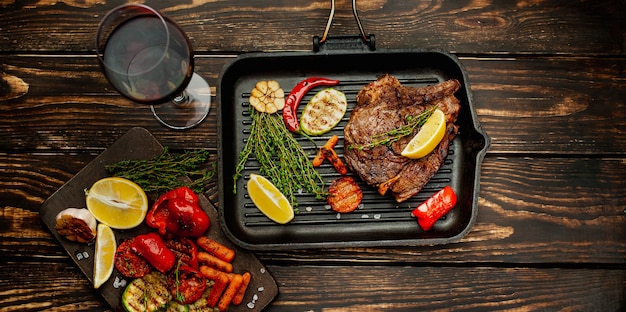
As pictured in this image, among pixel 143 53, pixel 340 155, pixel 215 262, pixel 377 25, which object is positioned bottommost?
pixel 215 262

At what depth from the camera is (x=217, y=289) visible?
2594 mm

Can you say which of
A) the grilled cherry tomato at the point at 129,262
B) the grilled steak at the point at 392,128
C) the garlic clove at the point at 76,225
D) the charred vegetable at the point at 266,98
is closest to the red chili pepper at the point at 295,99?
the charred vegetable at the point at 266,98

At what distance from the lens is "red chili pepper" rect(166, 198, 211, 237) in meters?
2.57

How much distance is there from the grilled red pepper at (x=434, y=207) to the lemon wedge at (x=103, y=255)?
63.0 inches

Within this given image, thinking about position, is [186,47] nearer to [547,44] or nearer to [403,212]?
[403,212]

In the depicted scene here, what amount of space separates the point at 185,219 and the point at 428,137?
50.8 inches

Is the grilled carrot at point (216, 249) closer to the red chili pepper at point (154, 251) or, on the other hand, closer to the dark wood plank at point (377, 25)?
the red chili pepper at point (154, 251)

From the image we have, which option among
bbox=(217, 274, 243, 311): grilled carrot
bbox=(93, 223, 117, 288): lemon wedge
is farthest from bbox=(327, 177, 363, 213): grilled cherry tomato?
bbox=(93, 223, 117, 288): lemon wedge

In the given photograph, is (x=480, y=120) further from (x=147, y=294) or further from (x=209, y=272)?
(x=147, y=294)

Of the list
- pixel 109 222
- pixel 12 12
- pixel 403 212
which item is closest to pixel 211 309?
pixel 109 222

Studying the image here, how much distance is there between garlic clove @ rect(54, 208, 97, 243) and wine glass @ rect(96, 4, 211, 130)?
801 millimetres

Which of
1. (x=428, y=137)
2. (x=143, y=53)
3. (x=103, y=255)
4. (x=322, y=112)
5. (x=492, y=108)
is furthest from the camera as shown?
(x=492, y=108)

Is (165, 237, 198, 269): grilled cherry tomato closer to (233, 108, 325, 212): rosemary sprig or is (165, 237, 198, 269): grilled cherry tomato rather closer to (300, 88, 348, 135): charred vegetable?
(233, 108, 325, 212): rosemary sprig

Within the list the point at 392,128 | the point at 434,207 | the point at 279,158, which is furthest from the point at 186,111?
the point at 434,207
